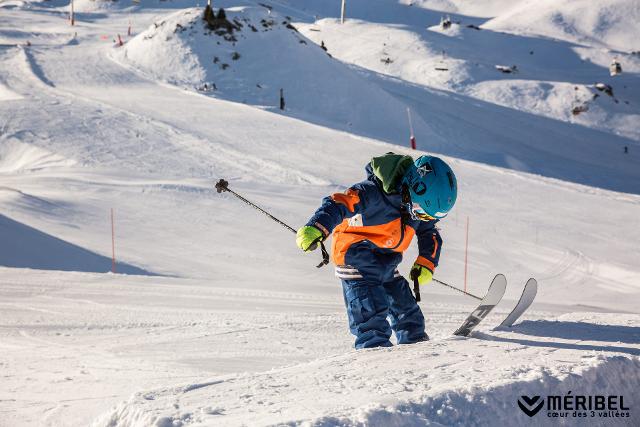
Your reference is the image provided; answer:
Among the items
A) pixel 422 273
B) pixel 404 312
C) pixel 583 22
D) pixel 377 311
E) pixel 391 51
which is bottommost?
pixel 404 312

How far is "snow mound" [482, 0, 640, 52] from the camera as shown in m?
48.9

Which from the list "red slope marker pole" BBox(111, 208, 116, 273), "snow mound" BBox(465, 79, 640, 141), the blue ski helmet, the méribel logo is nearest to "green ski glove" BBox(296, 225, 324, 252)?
the blue ski helmet

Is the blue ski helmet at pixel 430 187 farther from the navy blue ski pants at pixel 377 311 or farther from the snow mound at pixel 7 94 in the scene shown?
the snow mound at pixel 7 94

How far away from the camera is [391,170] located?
4.55 m

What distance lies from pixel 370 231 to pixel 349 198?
32 cm

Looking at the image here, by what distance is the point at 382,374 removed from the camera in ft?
10.9

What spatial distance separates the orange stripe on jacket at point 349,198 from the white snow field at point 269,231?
994 mm

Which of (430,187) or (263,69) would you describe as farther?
→ (263,69)

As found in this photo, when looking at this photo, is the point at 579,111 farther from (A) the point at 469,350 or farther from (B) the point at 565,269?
(A) the point at 469,350

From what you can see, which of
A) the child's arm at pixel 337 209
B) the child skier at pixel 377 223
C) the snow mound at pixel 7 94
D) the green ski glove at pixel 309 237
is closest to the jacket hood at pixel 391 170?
the child skier at pixel 377 223

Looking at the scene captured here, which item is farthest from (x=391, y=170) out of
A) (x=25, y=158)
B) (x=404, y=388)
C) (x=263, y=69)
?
(x=263, y=69)

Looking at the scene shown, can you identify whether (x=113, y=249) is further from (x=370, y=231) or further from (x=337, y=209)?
(x=337, y=209)

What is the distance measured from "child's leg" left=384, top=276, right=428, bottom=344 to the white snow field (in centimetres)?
56

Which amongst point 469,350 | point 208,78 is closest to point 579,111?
point 208,78
